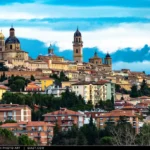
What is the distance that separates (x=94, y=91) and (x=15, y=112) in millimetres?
13404

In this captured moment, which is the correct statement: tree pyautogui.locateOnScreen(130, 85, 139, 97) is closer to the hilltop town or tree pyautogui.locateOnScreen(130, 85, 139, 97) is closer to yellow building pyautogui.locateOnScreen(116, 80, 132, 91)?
the hilltop town

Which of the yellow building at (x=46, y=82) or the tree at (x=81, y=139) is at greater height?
the yellow building at (x=46, y=82)

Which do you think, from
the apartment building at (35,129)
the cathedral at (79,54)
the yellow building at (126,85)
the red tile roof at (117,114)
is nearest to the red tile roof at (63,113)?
the red tile roof at (117,114)

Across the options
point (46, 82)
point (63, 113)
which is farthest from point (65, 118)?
point (46, 82)

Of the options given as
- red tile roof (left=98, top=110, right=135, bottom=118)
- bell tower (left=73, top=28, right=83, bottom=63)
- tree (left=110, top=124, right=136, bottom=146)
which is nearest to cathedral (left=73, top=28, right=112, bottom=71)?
bell tower (left=73, top=28, right=83, bottom=63)

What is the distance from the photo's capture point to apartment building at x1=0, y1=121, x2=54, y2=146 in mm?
39875

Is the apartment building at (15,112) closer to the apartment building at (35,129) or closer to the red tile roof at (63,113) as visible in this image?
the red tile roof at (63,113)

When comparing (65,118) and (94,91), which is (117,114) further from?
(94,91)

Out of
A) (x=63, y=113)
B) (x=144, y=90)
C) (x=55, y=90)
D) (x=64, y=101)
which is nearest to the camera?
(x=63, y=113)

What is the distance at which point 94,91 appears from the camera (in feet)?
196

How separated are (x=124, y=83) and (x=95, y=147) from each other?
70725mm

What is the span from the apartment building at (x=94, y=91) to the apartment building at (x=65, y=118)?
10091 mm

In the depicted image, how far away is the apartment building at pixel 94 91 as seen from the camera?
58250mm

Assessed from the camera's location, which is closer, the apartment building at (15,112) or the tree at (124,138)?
the tree at (124,138)
